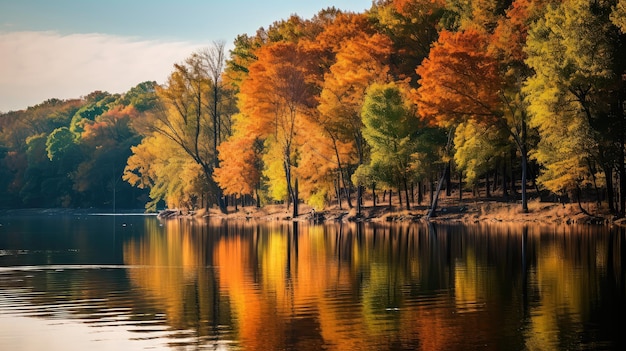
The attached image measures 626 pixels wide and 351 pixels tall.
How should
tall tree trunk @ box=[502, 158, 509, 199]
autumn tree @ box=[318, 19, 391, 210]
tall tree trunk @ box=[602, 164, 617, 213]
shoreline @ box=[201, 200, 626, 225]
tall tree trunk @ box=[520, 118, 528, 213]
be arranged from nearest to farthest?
1. tall tree trunk @ box=[602, 164, 617, 213]
2. shoreline @ box=[201, 200, 626, 225]
3. tall tree trunk @ box=[520, 118, 528, 213]
4. tall tree trunk @ box=[502, 158, 509, 199]
5. autumn tree @ box=[318, 19, 391, 210]

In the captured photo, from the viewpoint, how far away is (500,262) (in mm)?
34750

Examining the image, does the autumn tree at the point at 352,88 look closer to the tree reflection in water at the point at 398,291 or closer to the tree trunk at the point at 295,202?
the tree trunk at the point at 295,202

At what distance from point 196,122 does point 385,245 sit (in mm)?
59507

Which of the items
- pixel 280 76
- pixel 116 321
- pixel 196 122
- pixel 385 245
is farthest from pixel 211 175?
pixel 116 321

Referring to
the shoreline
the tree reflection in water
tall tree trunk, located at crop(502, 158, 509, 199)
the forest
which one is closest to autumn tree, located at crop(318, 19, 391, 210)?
the forest

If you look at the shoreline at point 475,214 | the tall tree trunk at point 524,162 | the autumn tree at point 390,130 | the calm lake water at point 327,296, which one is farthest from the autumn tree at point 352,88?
the calm lake water at point 327,296

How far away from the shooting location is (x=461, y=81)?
2584 inches

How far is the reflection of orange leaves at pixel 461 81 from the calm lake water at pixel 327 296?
64.1ft

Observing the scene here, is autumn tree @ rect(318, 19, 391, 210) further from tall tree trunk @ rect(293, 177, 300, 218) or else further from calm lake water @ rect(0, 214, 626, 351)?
calm lake water @ rect(0, 214, 626, 351)

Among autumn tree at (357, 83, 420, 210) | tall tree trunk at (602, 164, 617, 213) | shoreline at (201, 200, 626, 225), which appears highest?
autumn tree at (357, 83, 420, 210)

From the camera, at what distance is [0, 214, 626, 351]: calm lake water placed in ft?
63.4

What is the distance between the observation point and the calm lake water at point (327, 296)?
63.4ft

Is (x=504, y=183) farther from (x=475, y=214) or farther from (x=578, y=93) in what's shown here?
(x=578, y=93)

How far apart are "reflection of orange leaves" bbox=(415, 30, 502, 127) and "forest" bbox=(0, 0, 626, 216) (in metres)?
0.10
